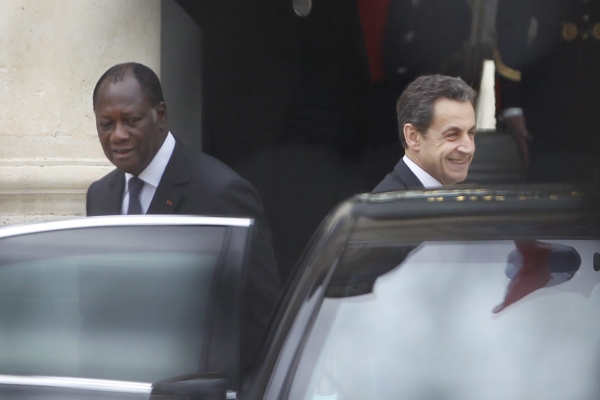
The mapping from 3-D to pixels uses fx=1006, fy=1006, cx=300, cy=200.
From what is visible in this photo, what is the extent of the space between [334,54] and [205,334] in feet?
14.9

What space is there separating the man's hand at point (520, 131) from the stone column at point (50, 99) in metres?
2.57

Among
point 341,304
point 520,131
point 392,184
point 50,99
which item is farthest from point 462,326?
point 520,131

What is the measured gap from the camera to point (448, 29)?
6797mm

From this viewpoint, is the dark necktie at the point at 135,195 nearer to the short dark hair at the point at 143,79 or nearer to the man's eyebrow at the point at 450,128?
the short dark hair at the point at 143,79

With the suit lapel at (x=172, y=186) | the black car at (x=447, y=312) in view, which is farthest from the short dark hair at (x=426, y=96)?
the black car at (x=447, y=312)

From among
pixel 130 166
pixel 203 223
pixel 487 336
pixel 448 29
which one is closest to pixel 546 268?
pixel 487 336

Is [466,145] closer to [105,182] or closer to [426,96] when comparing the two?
[426,96]

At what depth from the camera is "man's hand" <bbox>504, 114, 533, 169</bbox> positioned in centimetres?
657

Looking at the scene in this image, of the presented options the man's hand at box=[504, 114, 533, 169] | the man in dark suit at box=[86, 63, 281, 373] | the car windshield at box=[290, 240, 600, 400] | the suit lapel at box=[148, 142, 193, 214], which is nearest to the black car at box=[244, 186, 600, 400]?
the car windshield at box=[290, 240, 600, 400]

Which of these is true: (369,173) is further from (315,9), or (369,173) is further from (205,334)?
(205,334)

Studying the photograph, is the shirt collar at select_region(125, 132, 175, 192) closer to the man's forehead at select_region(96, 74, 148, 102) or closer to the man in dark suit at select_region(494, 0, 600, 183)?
the man's forehead at select_region(96, 74, 148, 102)

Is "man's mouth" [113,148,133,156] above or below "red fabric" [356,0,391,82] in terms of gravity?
below

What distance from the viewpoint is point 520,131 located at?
263 inches

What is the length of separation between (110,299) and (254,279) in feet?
1.47
